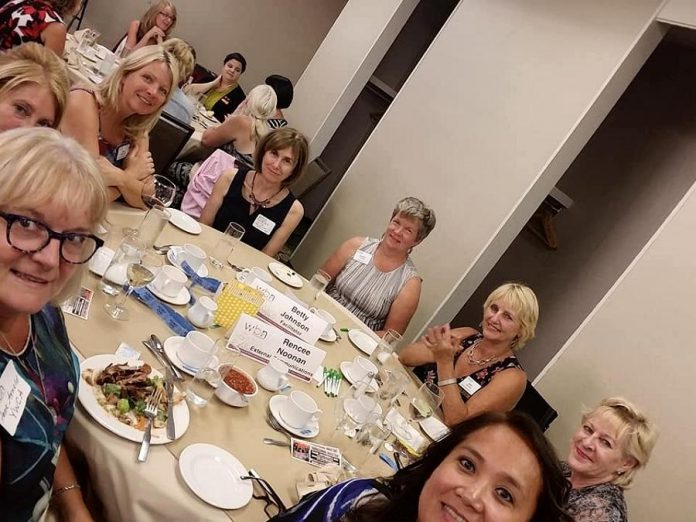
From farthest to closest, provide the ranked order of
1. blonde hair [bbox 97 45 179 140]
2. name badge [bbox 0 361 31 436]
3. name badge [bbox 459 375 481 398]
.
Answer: name badge [bbox 459 375 481 398] → blonde hair [bbox 97 45 179 140] → name badge [bbox 0 361 31 436]

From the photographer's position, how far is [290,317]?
1.97 metres

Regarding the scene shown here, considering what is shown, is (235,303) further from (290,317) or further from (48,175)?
(48,175)

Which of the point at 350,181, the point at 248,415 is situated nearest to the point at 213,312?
the point at 248,415

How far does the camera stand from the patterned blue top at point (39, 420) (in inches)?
39.5

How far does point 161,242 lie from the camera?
2201 mm

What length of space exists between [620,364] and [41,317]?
8.20 ft

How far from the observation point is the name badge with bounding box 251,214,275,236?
315cm

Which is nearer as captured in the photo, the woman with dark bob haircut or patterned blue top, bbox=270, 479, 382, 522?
the woman with dark bob haircut

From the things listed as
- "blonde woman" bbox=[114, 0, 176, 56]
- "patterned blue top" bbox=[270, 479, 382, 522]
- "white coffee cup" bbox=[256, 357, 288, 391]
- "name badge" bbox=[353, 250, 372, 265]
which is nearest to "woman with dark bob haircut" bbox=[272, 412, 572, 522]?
"patterned blue top" bbox=[270, 479, 382, 522]

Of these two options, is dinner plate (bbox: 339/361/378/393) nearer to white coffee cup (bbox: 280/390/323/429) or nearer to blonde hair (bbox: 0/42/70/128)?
white coffee cup (bbox: 280/390/323/429)

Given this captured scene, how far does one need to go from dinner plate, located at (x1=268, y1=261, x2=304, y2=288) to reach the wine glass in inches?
36.2

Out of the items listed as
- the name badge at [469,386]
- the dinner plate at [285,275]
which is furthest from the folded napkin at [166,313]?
the name badge at [469,386]

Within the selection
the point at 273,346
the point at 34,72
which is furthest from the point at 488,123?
the point at 34,72

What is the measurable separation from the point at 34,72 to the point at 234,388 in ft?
3.74
